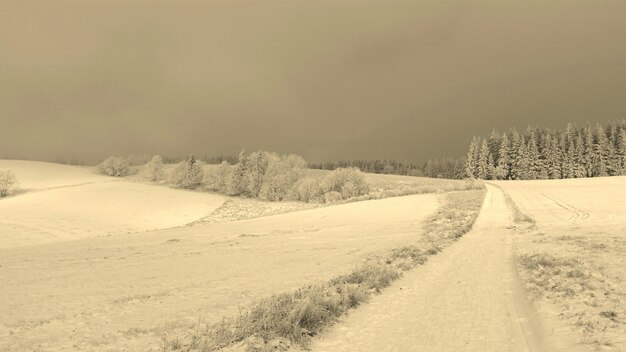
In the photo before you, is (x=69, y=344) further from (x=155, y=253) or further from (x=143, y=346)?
(x=155, y=253)

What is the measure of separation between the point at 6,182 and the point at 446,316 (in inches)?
3504

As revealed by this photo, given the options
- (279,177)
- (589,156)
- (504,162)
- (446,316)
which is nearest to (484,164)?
(504,162)

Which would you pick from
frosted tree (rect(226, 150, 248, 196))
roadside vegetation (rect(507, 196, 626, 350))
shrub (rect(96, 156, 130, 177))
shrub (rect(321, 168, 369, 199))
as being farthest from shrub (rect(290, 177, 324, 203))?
shrub (rect(96, 156, 130, 177))

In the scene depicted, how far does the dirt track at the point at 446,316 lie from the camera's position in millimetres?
6996

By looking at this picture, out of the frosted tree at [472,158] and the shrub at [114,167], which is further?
the frosted tree at [472,158]

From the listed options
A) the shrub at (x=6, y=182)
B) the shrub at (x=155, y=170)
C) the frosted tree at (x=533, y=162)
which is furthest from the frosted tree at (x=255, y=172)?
the frosted tree at (x=533, y=162)

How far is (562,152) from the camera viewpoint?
358 ft

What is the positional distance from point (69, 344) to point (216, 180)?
86459 mm

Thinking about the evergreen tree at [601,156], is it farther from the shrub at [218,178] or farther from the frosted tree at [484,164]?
the shrub at [218,178]

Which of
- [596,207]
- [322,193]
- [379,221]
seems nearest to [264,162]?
[322,193]

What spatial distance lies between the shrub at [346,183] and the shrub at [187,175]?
36.8 meters

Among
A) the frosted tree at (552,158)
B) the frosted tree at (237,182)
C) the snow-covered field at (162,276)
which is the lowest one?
the snow-covered field at (162,276)

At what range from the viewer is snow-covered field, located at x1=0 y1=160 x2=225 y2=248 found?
43.0 metres

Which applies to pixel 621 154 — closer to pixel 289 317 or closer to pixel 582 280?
pixel 582 280
